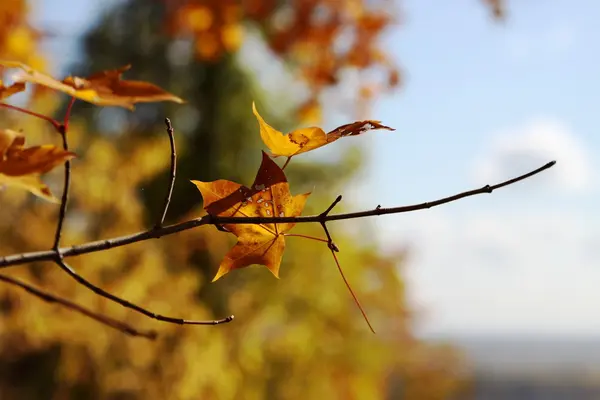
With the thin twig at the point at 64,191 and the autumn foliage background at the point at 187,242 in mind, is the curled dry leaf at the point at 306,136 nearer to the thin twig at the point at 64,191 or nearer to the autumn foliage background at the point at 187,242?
the thin twig at the point at 64,191

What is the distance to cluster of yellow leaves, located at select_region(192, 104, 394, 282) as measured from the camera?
0.41 metres

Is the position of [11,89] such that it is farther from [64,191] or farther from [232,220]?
[232,220]

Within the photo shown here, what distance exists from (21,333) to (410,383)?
35.3 ft

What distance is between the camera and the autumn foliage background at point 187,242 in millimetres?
2635

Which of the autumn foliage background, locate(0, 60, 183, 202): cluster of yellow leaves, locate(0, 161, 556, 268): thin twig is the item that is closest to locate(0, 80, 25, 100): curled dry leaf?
locate(0, 60, 183, 202): cluster of yellow leaves

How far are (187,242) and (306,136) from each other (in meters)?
4.63

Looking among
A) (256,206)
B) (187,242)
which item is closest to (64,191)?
(256,206)

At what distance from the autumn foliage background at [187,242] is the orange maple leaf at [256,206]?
126 cm

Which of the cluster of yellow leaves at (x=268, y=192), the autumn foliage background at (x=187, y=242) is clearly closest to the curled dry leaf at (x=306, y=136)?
the cluster of yellow leaves at (x=268, y=192)

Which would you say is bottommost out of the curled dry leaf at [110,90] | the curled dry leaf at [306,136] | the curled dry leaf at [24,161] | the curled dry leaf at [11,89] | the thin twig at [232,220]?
the thin twig at [232,220]

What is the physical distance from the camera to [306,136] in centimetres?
42

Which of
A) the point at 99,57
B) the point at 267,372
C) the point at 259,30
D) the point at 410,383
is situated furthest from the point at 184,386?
the point at 410,383

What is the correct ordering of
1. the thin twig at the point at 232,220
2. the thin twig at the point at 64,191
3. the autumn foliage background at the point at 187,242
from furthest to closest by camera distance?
the autumn foliage background at the point at 187,242 < the thin twig at the point at 64,191 < the thin twig at the point at 232,220

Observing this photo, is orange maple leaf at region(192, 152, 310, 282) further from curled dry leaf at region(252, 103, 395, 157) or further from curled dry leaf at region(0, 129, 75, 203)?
curled dry leaf at region(0, 129, 75, 203)
